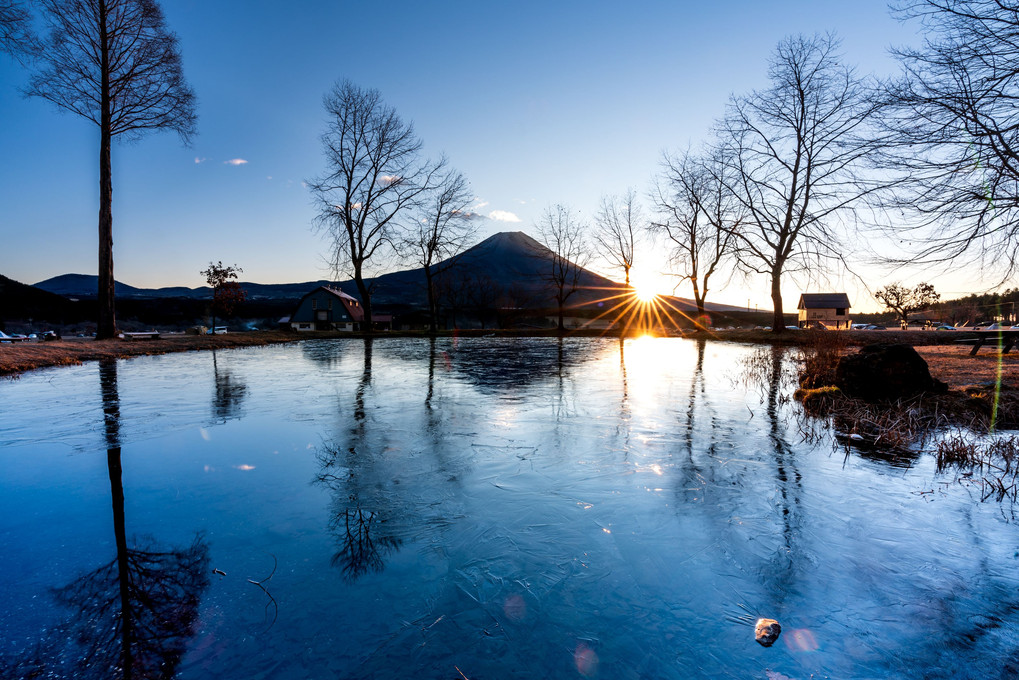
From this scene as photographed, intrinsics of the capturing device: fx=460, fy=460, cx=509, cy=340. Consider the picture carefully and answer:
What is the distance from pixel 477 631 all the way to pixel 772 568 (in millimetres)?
1747

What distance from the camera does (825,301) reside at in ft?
301

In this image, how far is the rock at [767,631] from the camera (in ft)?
6.81

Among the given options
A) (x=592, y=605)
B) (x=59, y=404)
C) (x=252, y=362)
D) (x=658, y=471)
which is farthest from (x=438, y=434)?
(x=252, y=362)

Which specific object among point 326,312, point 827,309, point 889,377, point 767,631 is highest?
point 827,309

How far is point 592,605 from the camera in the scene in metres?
2.29

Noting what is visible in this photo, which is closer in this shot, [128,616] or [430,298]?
[128,616]

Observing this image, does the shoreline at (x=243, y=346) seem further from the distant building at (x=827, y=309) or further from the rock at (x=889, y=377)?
the distant building at (x=827, y=309)

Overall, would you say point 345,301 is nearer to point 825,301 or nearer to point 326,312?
point 326,312

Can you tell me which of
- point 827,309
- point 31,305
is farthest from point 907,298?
point 31,305

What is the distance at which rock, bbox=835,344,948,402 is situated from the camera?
23.8 ft

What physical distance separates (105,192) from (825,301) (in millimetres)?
107868

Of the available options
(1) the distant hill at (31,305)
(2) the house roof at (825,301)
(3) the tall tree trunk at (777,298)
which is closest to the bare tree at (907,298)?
(2) the house roof at (825,301)

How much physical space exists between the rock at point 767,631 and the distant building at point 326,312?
75.8 m

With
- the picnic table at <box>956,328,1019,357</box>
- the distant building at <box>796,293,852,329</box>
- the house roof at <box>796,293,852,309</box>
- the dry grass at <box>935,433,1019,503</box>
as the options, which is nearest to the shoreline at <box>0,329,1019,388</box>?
the picnic table at <box>956,328,1019,357</box>
